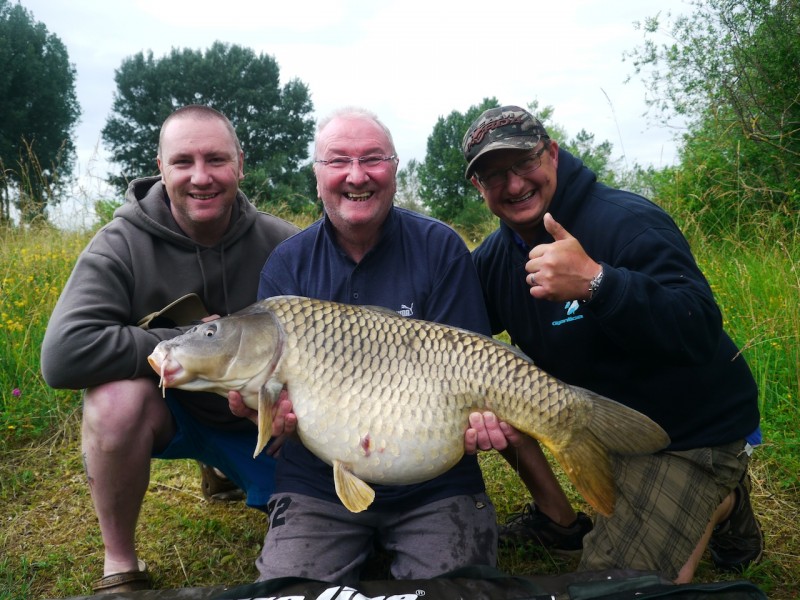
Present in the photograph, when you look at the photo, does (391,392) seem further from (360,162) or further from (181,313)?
(181,313)

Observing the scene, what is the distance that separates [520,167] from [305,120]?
29137 mm

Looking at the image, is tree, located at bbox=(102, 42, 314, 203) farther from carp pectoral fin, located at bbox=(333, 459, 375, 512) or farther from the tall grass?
carp pectoral fin, located at bbox=(333, 459, 375, 512)

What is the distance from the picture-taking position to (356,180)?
6.00 feet

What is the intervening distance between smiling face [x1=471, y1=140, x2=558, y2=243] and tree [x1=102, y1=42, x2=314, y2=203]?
2581 cm

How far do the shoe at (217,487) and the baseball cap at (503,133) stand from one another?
1440 mm

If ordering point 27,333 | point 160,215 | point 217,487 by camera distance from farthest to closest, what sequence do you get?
1. point 27,333
2. point 217,487
3. point 160,215

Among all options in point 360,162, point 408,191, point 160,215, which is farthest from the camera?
point 408,191

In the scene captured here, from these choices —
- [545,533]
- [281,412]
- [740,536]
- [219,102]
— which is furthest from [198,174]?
[219,102]

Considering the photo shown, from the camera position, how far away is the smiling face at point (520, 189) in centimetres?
186

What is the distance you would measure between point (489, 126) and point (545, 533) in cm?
123

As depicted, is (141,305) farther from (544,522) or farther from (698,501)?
(698,501)

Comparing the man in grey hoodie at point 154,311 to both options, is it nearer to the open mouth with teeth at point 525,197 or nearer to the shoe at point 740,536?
the open mouth with teeth at point 525,197

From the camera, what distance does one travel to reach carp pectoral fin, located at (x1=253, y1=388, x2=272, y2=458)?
1.55 meters

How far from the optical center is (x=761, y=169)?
16.4 ft
